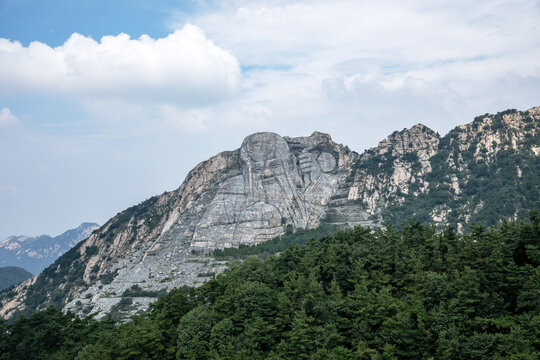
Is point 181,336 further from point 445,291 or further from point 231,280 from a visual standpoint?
point 445,291

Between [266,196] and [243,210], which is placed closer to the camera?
[243,210]

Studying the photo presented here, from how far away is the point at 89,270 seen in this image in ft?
420

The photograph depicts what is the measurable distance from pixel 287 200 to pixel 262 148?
17.4 metres

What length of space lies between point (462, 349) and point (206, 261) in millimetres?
82449

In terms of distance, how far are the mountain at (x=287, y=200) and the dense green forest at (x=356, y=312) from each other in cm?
4501

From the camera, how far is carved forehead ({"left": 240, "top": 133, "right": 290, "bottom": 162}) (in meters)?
130

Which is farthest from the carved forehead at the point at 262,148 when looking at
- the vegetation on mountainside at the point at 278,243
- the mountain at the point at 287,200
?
the vegetation on mountainside at the point at 278,243

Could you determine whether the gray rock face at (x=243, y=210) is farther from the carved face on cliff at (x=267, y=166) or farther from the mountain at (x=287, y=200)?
the mountain at (x=287, y=200)

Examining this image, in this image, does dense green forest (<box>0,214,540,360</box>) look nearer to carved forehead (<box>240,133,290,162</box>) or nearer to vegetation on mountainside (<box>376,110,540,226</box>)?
vegetation on mountainside (<box>376,110,540,226</box>)

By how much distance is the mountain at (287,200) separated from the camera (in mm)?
101688

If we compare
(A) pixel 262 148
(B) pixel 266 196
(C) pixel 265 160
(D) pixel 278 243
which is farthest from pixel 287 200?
(A) pixel 262 148

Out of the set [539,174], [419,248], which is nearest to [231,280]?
[419,248]

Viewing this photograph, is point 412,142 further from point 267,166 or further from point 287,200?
point 267,166

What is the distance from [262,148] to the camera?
5138 inches
